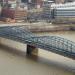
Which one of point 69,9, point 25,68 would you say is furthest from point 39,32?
point 25,68

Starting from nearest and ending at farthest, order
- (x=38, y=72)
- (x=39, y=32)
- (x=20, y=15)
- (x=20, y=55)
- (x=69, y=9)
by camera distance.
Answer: (x=38, y=72) < (x=20, y=55) < (x=39, y=32) < (x=20, y=15) < (x=69, y=9)

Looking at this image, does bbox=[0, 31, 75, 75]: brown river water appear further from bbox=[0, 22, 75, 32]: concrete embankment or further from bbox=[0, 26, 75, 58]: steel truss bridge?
bbox=[0, 22, 75, 32]: concrete embankment

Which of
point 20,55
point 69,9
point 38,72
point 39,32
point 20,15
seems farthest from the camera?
point 69,9

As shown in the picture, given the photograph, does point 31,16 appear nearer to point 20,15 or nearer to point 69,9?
point 20,15

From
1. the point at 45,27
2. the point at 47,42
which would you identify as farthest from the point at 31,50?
the point at 45,27

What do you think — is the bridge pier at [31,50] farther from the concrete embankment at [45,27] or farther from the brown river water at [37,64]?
the concrete embankment at [45,27]

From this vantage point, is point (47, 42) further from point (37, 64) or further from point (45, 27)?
point (45, 27)

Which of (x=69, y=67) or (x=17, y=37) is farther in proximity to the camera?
(x=17, y=37)
